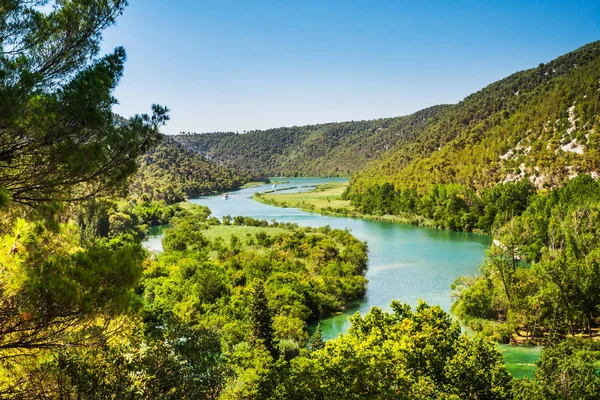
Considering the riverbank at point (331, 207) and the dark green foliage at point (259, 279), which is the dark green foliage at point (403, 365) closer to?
the dark green foliage at point (259, 279)

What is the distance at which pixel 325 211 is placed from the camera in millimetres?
96250

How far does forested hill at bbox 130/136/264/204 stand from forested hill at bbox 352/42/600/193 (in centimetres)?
5135

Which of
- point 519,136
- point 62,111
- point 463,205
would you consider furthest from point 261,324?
point 519,136

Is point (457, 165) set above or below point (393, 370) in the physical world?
above

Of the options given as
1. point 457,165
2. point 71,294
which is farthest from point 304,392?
point 457,165

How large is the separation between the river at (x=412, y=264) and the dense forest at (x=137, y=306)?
7.12 feet

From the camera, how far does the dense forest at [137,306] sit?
6.76 meters

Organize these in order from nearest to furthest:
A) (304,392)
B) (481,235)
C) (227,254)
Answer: (304,392) → (227,254) → (481,235)

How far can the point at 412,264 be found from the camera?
46.9 meters

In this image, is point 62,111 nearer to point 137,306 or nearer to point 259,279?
point 137,306

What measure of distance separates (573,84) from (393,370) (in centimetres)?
9510

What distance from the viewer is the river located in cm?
3181

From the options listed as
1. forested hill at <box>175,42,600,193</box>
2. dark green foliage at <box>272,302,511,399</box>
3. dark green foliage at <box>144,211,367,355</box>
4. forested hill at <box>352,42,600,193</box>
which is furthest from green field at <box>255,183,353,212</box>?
dark green foliage at <box>272,302,511,399</box>

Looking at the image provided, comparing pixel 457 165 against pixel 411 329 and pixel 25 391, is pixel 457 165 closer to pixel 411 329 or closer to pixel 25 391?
pixel 411 329
